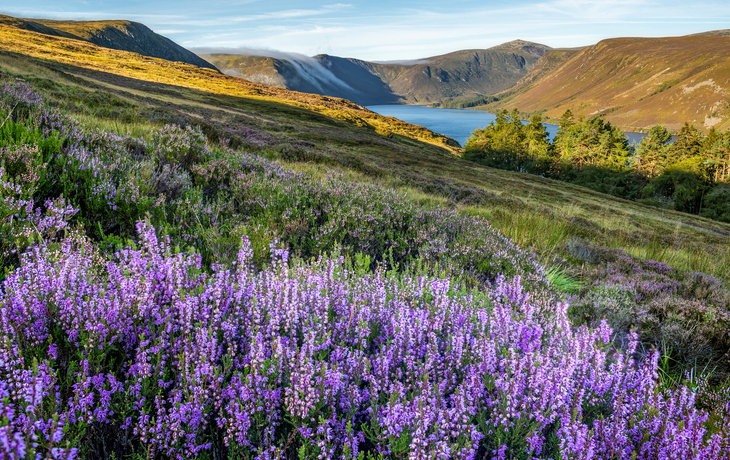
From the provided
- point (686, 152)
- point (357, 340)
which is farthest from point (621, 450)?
point (686, 152)

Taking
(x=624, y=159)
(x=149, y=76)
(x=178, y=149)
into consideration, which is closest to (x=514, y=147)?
(x=624, y=159)

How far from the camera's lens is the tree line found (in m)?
62.6

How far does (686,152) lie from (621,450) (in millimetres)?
95222

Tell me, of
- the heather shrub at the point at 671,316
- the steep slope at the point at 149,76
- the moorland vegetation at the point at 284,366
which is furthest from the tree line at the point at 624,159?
the moorland vegetation at the point at 284,366

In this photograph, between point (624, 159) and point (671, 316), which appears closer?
point (671, 316)

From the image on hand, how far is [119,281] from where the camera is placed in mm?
2266

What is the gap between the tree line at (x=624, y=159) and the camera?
62594mm

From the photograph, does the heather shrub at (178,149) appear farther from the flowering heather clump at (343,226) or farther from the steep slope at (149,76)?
the steep slope at (149,76)

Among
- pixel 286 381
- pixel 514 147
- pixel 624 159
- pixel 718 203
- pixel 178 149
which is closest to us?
pixel 286 381

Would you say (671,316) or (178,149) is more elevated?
(178,149)

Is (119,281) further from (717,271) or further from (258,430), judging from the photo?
(717,271)

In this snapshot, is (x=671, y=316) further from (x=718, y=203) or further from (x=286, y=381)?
(x=718, y=203)

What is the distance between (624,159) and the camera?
7588cm

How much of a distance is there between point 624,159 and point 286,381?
3667 inches
